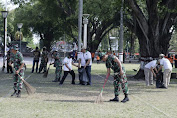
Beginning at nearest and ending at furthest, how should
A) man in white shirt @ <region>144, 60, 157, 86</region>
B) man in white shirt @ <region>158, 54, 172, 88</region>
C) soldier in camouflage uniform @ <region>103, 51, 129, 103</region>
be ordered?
soldier in camouflage uniform @ <region>103, 51, 129, 103</region>
man in white shirt @ <region>158, 54, 172, 88</region>
man in white shirt @ <region>144, 60, 157, 86</region>

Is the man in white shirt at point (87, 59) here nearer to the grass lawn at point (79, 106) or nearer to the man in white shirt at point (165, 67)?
the man in white shirt at point (165, 67)

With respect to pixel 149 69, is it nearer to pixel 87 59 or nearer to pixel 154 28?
pixel 87 59

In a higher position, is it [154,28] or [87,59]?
[154,28]

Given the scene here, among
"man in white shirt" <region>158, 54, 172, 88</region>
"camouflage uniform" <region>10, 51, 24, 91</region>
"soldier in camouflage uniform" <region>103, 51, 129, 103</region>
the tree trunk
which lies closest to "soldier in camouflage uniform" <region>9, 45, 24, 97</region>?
"camouflage uniform" <region>10, 51, 24, 91</region>

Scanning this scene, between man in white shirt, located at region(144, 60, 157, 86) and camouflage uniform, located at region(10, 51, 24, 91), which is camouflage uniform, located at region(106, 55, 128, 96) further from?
man in white shirt, located at region(144, 60, 157, 86)

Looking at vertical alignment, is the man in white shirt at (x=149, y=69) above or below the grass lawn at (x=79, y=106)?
above

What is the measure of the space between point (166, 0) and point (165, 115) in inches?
491

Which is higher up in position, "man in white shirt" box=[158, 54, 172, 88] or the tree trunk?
the tree trunk

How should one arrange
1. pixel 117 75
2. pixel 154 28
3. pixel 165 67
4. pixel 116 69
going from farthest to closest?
pixel 154 28, pixel 165 67, pixel 117 75, pixel 116 69

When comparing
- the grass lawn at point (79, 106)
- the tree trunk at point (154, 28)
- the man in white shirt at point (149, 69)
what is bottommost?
the grass lawn at point (79, 106)

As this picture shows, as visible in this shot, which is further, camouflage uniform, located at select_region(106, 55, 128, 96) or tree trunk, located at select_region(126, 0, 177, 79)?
tree trunk, located at select_region(126, 0, 177, 79)

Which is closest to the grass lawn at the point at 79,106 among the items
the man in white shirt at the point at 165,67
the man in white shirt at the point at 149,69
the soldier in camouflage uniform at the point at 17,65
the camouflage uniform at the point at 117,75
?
the soldier in camouflage uniform at the point at 17,65

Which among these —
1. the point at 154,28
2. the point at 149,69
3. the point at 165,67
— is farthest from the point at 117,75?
the point at 154,28

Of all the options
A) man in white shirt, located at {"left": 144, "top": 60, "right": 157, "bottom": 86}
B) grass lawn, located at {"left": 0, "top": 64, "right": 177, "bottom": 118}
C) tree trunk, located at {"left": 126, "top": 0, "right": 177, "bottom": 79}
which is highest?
tree trunk, located at {"left": 126, "top": 0, "right": 177, "bottom": 79}
